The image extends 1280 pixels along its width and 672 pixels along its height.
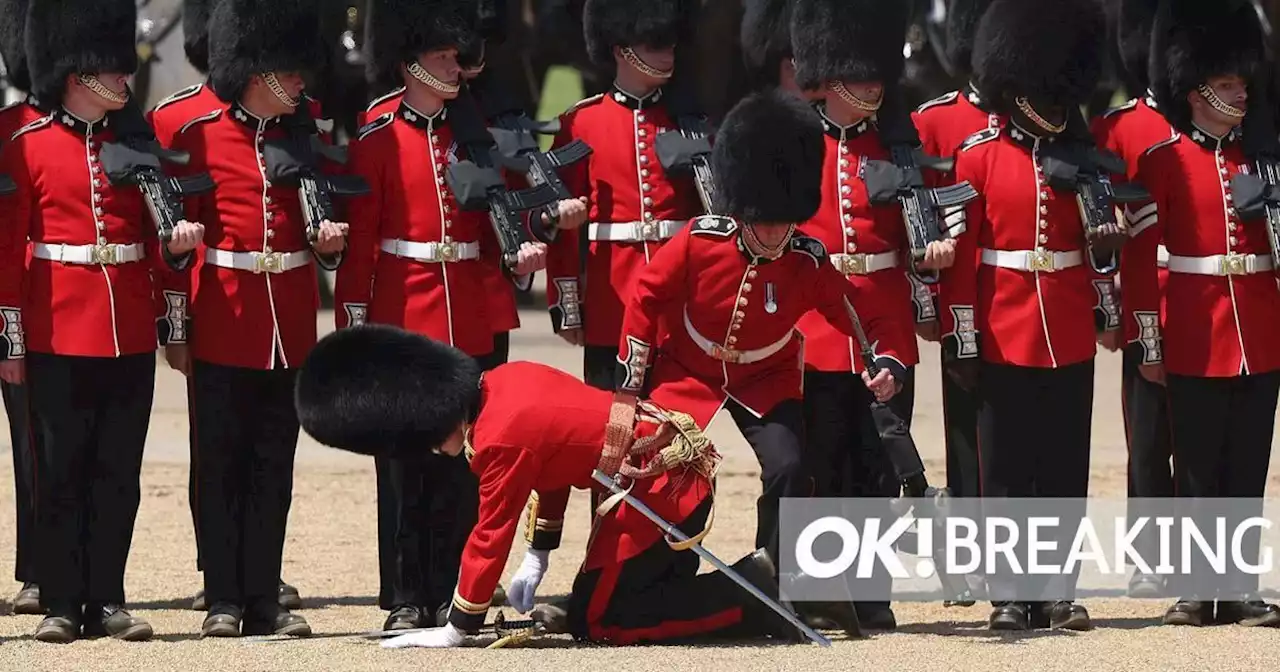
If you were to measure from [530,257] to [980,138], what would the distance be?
107 cm

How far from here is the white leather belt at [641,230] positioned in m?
6.47

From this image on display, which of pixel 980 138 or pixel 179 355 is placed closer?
pixel 179 355

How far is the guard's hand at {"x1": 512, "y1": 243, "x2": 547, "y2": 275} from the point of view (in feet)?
19.7

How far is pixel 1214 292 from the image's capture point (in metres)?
Result: 6.26

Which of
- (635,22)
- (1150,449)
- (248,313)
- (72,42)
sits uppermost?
(635,22)

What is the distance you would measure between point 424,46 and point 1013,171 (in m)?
1.33

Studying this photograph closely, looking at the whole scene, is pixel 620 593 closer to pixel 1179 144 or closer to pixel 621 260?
pixel 621 260

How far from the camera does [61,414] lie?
5867 millimetres

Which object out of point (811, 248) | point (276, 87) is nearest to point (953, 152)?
point (811, 248)

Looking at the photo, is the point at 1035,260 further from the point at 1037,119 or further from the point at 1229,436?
the point at 1229,436

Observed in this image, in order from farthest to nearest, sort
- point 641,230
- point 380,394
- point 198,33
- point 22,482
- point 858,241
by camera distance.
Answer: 1. point 198,33
2. point 22,482
3. point 641,230
4. point 858,241
5. point 380,394

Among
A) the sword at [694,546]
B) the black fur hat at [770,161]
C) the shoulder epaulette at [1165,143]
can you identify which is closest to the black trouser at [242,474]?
the sword at [694,546]

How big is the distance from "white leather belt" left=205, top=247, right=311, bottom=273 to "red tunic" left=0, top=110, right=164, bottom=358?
0.18 meters

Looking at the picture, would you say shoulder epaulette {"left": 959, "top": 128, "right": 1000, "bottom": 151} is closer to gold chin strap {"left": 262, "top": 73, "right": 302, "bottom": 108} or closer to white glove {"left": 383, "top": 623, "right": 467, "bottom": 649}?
gold chin strap {"left": 262, "top": 73, "right": 302, "bottom": 108}
